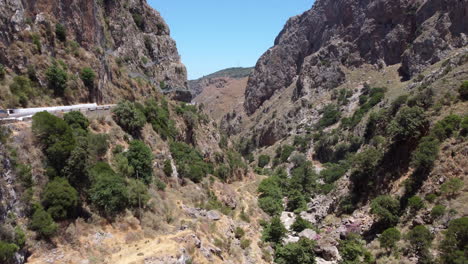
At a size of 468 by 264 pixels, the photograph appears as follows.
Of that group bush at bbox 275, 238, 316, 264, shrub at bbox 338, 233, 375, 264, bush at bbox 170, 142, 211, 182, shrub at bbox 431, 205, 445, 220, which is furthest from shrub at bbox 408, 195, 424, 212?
bush at bbox 170, 142, 211, 182

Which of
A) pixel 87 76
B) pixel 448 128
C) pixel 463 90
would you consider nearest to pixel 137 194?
pixel 87 76

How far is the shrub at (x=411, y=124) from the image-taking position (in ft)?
133

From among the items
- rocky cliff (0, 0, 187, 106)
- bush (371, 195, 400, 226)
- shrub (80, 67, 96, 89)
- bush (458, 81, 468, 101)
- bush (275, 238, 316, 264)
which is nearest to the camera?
bush (275, 238, 316, 264)

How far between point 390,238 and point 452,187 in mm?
7614

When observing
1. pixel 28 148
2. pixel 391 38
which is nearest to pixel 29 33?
pixel 28 148

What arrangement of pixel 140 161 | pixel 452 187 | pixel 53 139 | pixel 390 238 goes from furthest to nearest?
pixel 140 161
pixel 452 187
pixel 390 238
pixel 53 139

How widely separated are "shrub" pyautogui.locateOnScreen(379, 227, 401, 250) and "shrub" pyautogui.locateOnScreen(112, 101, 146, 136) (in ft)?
93.8

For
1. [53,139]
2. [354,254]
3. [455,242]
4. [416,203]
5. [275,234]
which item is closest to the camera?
[53,139]

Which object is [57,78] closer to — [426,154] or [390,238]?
[390,238]

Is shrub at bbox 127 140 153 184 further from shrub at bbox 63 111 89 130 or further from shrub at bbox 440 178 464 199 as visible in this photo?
shrub at bbox 440 178 464 199

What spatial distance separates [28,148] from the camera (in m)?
24.9

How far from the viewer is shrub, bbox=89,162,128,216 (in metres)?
26.7

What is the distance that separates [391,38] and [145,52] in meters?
85.7

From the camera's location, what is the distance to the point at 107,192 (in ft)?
88.1
